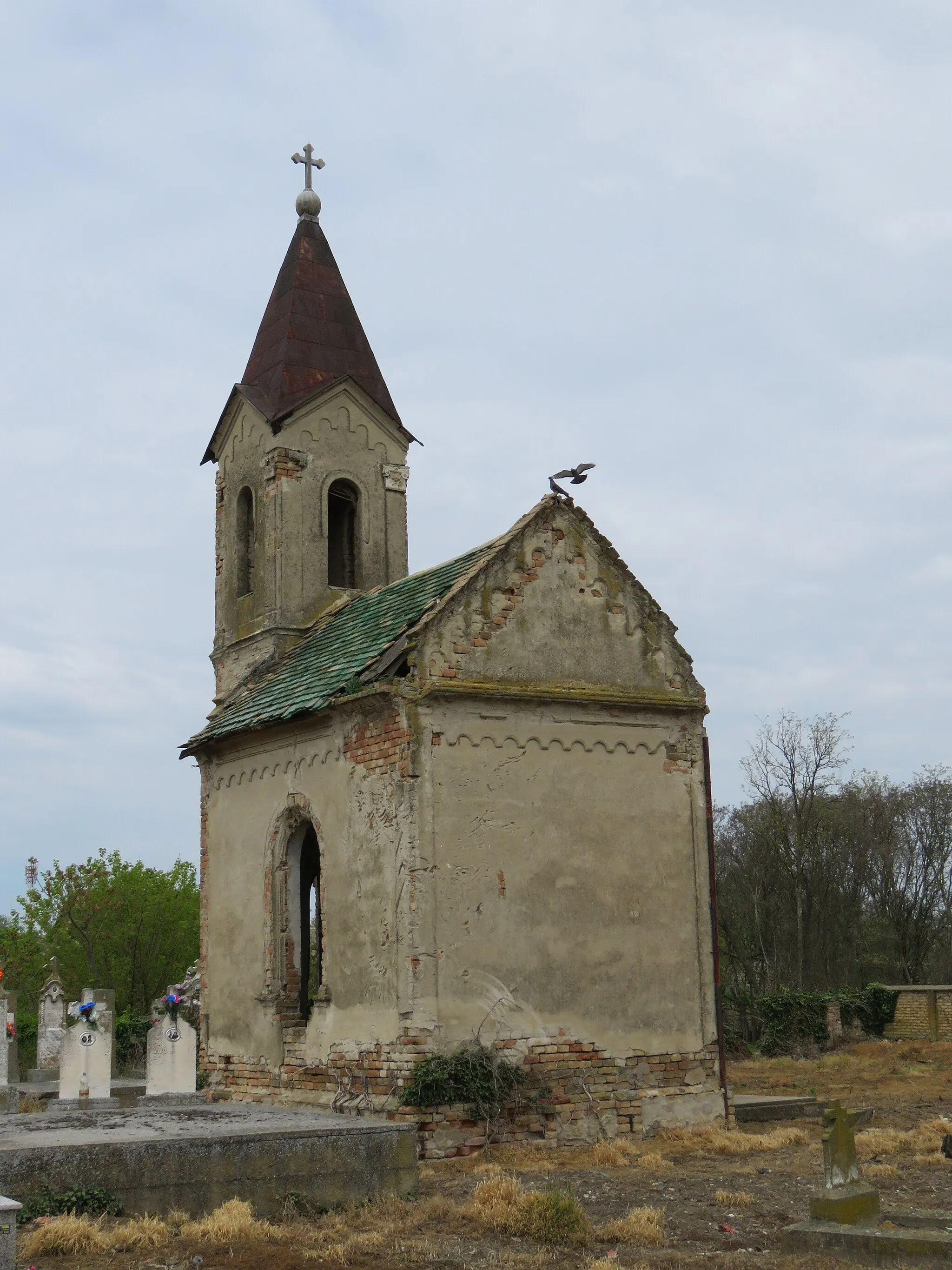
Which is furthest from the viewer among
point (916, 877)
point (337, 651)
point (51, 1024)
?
point (916, 877)

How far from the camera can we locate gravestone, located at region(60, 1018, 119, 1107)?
522 inches

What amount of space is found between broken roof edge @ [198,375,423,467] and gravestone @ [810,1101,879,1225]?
→ 1336 centimetres

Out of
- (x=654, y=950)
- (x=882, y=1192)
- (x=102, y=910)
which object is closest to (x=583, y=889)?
(x=654, y=950)

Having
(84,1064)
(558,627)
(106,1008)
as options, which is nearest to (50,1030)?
(106,1008)

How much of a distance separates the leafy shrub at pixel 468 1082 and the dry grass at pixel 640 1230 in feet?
12.5

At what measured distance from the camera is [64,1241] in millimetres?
8781

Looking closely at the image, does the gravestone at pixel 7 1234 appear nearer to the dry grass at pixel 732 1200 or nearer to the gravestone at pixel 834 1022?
the dry grass at pixel 732 1200

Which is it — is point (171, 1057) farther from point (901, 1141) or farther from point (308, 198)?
point (308, 198)

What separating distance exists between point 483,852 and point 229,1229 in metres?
5.67

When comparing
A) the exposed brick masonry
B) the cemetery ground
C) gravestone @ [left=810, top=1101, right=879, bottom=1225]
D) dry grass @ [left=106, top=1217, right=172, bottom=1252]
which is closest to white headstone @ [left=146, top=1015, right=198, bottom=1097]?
the cemetery ground

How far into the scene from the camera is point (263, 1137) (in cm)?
1034

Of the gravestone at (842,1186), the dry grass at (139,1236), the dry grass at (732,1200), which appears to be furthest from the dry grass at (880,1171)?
the dry grass at (139,1236)

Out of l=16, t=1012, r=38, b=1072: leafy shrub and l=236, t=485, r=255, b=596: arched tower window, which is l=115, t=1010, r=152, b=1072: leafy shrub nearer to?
l=16, t=1012, r=38, b=1072: leafy shrub

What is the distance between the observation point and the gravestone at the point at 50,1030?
780 inches
